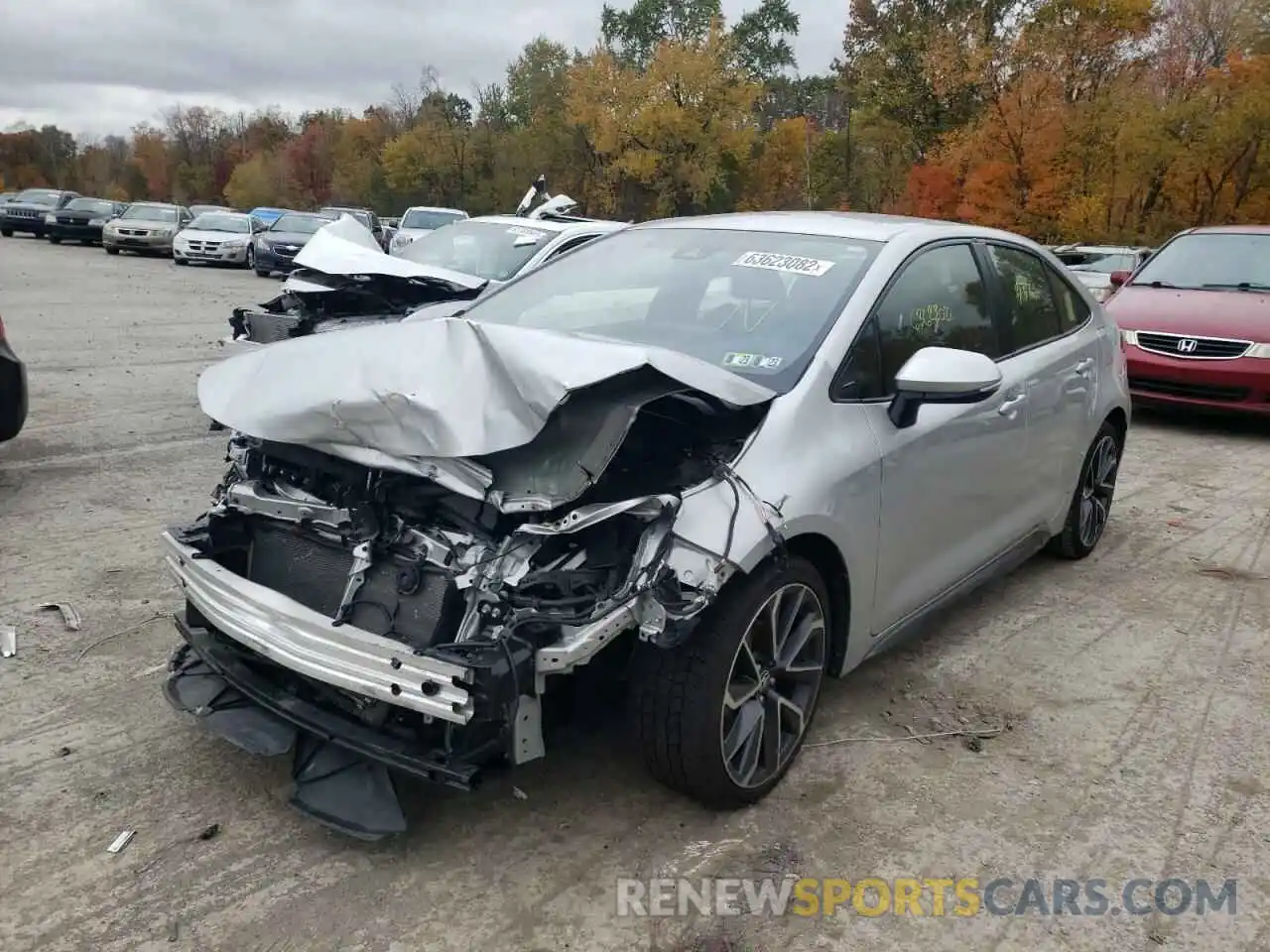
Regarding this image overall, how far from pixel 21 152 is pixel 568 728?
11615 cm

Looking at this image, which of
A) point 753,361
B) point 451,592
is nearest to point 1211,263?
point 753,361

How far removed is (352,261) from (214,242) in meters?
19.1

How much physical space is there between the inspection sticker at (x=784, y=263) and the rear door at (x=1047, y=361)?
104 cm

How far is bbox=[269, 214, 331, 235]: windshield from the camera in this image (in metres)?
23.2

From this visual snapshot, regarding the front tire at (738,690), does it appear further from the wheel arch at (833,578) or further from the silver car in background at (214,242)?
the silver car in background at (214,242)

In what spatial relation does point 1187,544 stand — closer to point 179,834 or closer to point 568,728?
point 568,728

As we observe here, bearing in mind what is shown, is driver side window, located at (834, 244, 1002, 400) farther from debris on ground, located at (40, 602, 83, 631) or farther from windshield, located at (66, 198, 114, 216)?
windshield, located at (66, 198, 114, 216)

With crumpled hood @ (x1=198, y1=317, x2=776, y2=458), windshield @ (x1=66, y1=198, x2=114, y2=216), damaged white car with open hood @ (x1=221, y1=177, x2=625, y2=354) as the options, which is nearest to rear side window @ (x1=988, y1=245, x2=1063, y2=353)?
crumpled hood @ (x1=198, y1=317, x2=776, y2=458)

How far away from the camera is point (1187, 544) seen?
5.66 meters

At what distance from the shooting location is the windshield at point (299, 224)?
76.1 feet

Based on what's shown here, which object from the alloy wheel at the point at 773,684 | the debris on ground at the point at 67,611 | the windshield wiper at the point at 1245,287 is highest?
the windshield wiper at the point at 1245,287

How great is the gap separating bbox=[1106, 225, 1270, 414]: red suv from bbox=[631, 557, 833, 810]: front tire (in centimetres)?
604

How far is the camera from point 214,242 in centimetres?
2411

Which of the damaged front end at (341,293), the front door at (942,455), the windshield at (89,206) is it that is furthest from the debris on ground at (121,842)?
the windshield at (89,206)
